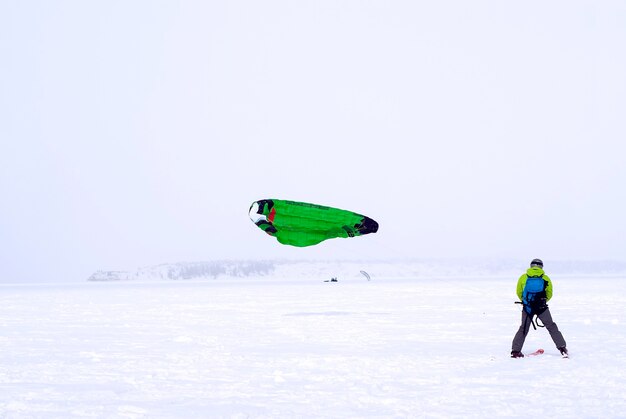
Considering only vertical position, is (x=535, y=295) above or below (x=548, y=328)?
above

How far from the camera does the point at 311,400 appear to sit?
315 inches

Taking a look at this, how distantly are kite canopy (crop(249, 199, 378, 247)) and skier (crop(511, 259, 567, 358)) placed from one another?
7918mm

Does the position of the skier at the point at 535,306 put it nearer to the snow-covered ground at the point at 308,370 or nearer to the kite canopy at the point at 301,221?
the snow-covered ground at the point at 308,370

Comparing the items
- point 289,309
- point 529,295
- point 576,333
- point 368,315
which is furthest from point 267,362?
point 289,309

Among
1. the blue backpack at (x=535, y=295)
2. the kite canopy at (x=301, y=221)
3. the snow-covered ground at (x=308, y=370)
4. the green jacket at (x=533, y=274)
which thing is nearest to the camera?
the snow-covered ground at (x=308, y=370)

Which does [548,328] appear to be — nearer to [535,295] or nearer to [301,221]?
[535,295]

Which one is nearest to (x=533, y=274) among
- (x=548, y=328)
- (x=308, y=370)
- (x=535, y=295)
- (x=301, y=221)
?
(x=535, y=295)

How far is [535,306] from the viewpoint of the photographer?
11219 mm

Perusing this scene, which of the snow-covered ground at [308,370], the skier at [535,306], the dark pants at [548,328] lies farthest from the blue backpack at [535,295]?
the snow-covered ground at [308,370]

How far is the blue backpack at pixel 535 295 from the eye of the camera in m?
11.2

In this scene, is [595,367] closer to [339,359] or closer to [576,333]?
[339,359]

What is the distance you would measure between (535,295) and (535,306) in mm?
179

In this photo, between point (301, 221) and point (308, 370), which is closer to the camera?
point (308, 370)

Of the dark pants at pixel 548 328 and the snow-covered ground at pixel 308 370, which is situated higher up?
the dark pants at pixel 548 328
